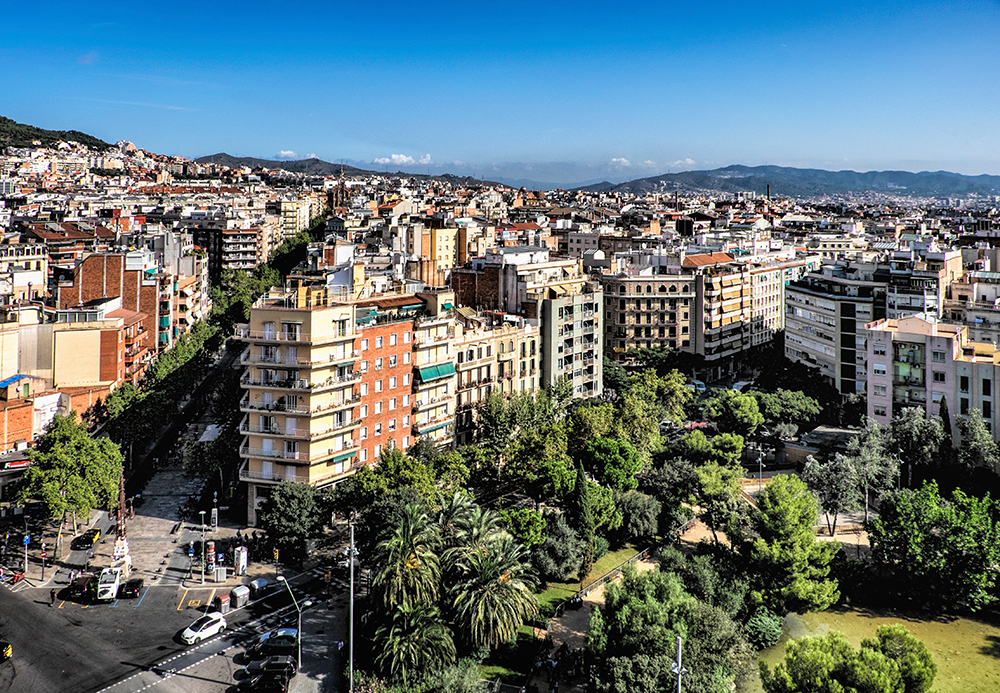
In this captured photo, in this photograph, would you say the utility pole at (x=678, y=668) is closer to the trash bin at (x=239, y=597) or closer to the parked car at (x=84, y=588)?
the trash bin at (x=239, y=597)

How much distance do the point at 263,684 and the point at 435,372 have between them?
26.0m

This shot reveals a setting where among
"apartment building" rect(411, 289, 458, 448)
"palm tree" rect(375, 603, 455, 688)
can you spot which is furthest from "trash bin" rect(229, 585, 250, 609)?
"apartment building" rect(411, 289, 458, 448)

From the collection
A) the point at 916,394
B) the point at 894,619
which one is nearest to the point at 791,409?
the point at 916,394

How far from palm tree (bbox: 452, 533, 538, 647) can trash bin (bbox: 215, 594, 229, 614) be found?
1072cm

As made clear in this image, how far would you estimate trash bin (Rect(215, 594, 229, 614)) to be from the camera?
39.2 m

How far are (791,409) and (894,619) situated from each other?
85.7ft

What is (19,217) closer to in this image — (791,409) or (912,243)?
(791,409)

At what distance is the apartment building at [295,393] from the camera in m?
48.2

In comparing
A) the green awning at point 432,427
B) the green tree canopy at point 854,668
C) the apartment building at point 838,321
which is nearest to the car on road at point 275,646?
the green tree canopy at point 854,668

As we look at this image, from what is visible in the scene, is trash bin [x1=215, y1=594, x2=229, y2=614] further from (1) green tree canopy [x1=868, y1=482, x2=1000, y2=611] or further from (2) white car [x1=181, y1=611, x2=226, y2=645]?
(1) green tree canopy [x1=868, y1=482, x2=1000, y2=611]

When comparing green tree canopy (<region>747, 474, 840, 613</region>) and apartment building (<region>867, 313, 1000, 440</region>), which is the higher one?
apartment building (<region>867, 313, 1000, 440</region>)

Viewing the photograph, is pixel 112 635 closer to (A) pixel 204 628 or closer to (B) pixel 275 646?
Answer: (A) pixel 204 628

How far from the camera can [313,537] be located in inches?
1812

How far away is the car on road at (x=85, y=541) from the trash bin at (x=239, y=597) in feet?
35.7
